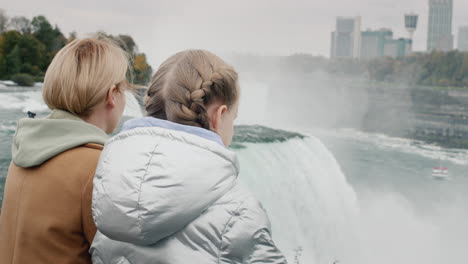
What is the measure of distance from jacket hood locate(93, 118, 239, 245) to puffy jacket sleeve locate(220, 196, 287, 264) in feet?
0.13

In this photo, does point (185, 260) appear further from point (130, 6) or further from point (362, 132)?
point (362, 132)

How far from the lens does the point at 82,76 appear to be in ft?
2.80

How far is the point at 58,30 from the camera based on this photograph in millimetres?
4125

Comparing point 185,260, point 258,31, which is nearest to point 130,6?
point 258,31

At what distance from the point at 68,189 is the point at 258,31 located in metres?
4.30

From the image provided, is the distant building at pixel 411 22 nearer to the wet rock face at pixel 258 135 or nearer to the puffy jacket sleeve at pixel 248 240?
the wet rock face at pixel 258 135

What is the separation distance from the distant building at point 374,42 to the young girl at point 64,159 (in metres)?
4.50

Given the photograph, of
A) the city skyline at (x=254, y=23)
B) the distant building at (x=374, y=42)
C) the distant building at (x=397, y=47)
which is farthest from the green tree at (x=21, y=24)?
the distant building at (x=397, y=47)

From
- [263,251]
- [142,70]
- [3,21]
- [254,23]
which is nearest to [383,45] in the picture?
[254,23]

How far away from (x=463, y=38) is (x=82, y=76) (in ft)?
15.5

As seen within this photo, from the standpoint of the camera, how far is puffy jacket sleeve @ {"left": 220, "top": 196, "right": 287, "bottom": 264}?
24.5 inches

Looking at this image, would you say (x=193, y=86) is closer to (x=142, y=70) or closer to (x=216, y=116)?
(x=216, y=116)

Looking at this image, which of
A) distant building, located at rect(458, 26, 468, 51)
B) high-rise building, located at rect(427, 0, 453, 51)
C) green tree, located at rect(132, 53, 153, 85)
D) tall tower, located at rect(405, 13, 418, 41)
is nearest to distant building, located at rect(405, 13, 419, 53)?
tall tower, located at rect(405, 13, 418, 41)

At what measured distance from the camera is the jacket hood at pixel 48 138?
82cm
